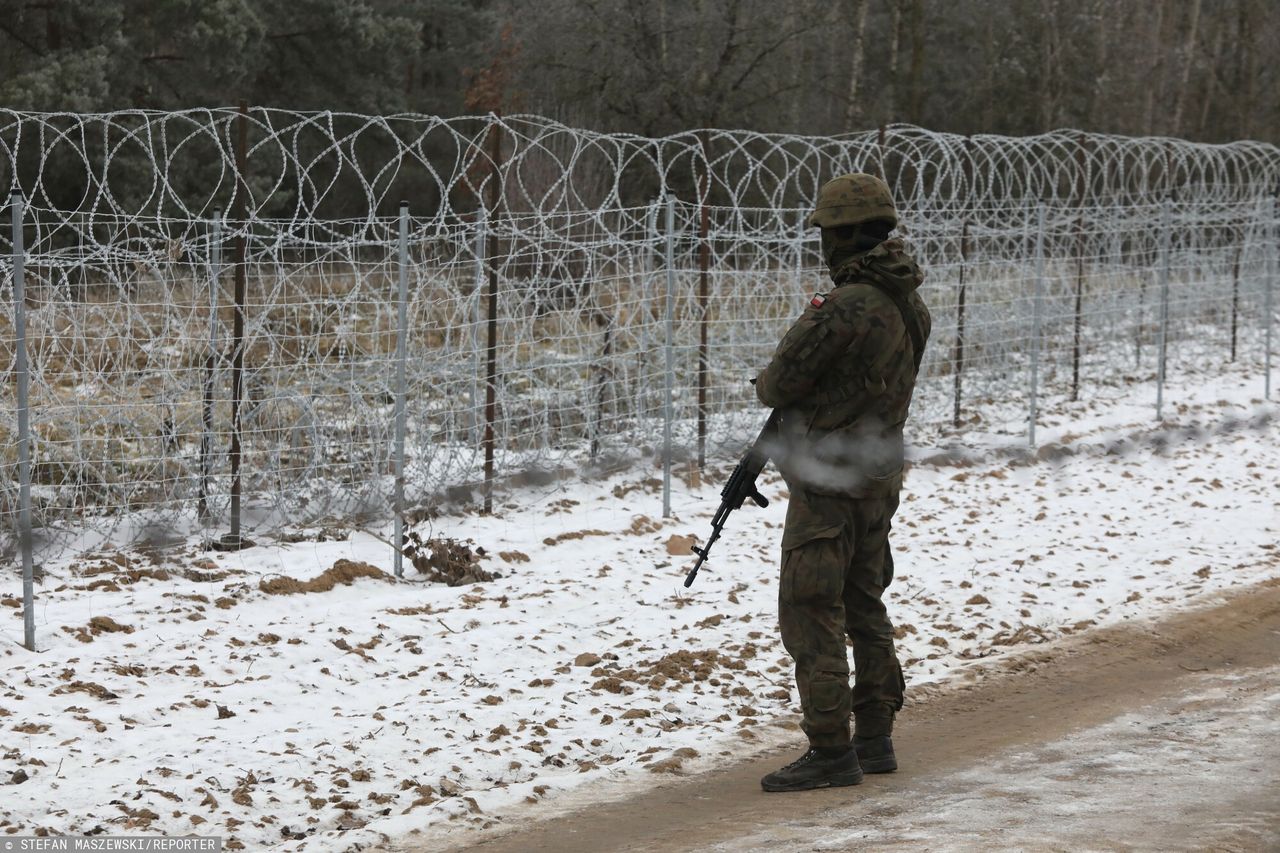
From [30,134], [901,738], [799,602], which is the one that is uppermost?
[30,134]

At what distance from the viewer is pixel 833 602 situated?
4691 mm

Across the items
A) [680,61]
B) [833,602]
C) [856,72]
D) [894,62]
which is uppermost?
[894,62]

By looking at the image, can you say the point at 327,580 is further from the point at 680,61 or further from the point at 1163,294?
the point at 680,61


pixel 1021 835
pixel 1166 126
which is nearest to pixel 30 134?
pixel 1021 835

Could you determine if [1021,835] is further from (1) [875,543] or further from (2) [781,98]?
(2) [781,98]

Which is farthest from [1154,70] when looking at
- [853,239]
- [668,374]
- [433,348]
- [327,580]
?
[853,239]

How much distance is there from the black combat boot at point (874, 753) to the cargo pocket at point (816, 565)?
608 mm

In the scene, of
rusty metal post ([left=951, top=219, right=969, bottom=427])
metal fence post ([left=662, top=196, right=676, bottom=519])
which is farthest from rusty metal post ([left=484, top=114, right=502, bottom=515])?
rusty metal post ([left=951, top=219, right=969, bottom=427])

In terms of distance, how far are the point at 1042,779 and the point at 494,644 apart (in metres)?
2.49

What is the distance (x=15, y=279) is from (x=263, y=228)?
15.2 metres

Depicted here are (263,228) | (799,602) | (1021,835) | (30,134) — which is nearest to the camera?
(1021,835)

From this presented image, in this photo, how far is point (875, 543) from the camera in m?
4.84

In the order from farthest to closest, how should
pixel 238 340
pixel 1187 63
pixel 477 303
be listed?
1. pixel 1187 63
2. pixel 477 303
3. pixel 238 340

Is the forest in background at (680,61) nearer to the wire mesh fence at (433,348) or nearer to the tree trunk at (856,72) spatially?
the tree trunk at (856,72)
